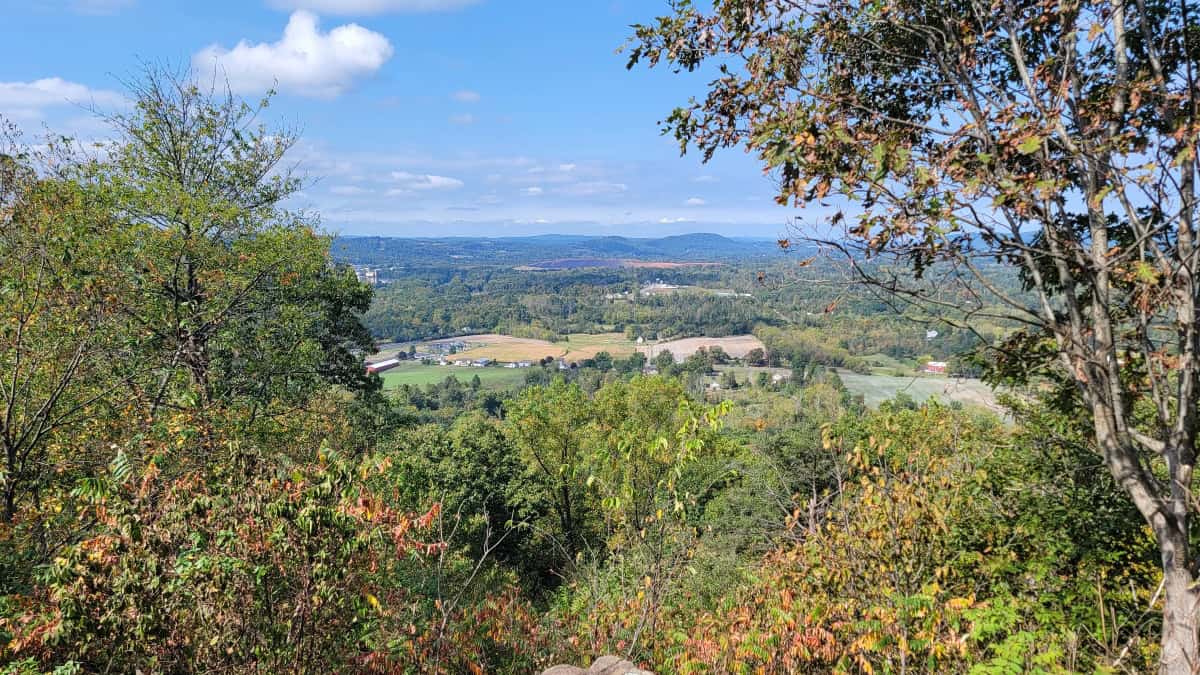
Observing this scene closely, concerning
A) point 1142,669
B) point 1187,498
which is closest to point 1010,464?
point 1142,669

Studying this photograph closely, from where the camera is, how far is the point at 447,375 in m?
88.2

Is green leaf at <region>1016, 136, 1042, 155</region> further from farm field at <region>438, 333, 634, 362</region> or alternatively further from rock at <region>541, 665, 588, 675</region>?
farm field at <region>438, 333, 634, 362</region>

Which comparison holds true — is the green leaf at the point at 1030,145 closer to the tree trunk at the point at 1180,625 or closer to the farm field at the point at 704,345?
the tree trunk at the point at 1180,625

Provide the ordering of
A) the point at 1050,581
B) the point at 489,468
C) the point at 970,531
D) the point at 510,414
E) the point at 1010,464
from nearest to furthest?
1. the point at 1050,581
2. the point at 970,531
3. the point at 1010,464
4. the point at 489,468
5. the point at 510,414

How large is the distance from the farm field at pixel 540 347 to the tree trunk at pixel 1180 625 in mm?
99775

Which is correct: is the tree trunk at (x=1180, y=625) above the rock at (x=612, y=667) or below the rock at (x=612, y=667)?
above

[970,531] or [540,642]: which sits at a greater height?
[970,531]

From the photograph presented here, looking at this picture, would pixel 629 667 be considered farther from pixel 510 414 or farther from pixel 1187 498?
pixel 510 414

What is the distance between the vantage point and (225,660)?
372 cm

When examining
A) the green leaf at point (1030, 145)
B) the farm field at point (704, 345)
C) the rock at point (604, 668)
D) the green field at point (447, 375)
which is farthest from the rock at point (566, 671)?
the farm field at point (704, 345)

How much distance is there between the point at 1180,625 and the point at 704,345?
116640mm

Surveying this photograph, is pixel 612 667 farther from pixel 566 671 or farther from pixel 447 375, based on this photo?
pixel 447 375

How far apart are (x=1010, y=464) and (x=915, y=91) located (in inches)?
219

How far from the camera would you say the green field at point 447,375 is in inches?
3231
